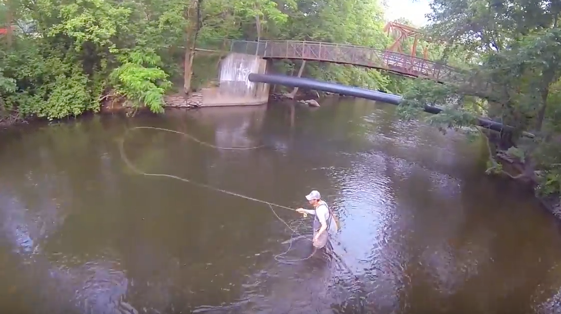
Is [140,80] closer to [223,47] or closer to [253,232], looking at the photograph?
[223,47]

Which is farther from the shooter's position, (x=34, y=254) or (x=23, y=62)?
(x=23, y=62)

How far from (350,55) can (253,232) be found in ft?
49.6

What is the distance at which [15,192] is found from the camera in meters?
12.7

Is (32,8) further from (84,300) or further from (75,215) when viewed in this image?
(84,300)

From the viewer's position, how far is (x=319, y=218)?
386 inches

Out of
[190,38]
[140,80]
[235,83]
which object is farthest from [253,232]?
[235,83]

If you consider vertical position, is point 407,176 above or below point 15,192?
above

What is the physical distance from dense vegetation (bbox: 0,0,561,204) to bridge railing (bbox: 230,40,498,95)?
1057 mm

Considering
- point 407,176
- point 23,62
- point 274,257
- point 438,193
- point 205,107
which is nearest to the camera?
point 274,257

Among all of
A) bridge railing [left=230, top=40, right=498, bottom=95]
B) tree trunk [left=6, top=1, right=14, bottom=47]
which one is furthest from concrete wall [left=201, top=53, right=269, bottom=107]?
tree trunk [left=6, top=1, right=14, bottom=47]

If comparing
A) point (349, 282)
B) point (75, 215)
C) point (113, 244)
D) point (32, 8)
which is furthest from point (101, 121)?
point (349, 282)

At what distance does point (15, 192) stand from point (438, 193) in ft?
41.8

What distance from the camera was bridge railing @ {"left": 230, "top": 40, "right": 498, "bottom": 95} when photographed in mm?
21453

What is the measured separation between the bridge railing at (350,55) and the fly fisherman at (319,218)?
10.6 m
